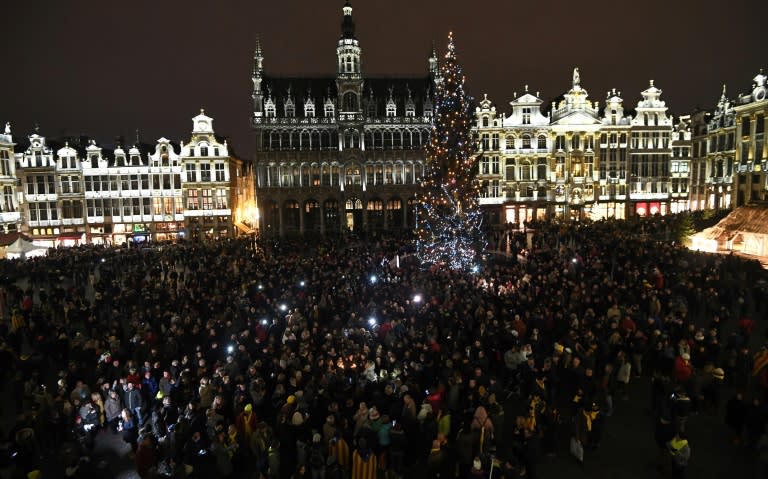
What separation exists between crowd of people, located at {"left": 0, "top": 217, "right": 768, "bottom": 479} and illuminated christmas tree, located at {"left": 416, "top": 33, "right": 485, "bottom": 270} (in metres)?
5.55

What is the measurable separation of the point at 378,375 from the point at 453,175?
15477mm

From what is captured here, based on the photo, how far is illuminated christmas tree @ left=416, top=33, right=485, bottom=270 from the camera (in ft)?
79.6

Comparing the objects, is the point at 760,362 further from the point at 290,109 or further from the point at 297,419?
the point at 290,109

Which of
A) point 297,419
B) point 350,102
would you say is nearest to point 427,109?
point 350,102

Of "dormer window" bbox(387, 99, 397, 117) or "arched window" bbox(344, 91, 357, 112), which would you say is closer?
"arched window" bbox(344, 91, 357, 112)

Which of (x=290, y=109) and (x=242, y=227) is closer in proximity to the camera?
(x=290, y=109)

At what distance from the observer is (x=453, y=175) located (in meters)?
24.4

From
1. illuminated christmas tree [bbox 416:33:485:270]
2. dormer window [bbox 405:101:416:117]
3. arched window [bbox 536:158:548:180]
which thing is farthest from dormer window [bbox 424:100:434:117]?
illuminated christmas tree [bbox 416:33:485:270]

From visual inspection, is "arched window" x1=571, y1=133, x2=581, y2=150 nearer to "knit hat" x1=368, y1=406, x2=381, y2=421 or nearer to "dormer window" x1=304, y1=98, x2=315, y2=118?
"dormer window" x1=304, y1=98, x2=315, y2=118

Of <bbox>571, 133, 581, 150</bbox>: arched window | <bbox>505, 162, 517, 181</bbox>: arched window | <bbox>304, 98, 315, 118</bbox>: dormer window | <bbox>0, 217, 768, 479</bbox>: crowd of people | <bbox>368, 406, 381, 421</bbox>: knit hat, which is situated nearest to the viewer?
<bbox>0, 217, 768, 479</bbox>: crowd of people

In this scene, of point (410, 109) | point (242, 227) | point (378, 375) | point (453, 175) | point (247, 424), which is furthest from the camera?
point (242, 227)

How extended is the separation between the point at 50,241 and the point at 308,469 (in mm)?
47790

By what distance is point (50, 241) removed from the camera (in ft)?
145

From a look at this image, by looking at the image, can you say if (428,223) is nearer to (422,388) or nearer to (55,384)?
(422,388)
